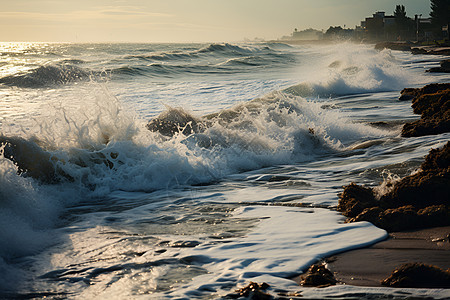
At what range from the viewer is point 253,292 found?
3412mm

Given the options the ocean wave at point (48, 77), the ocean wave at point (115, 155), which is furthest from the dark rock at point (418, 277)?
the ocean wave at point (48, 77)

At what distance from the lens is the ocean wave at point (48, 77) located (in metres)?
24.1

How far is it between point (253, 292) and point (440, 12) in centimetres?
7277

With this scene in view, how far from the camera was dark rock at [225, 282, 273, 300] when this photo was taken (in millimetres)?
3365

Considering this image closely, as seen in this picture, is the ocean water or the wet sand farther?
the ocean water

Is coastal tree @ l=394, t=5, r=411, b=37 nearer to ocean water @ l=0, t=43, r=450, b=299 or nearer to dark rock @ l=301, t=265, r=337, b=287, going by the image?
ocean water @ l=0, t=43, r=450, b=299

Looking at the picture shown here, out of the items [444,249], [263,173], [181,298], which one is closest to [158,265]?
[181,298]

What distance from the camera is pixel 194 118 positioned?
447 inches

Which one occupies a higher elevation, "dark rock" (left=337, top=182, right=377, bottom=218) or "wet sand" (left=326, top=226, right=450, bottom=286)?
"dark rock" (left=337, top=182, right=377, bottom=218)

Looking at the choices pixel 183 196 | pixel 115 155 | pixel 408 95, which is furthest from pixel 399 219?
pixel 408 95

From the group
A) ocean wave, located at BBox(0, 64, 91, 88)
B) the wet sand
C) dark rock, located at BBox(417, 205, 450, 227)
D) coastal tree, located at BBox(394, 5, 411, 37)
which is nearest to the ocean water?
the wet sand

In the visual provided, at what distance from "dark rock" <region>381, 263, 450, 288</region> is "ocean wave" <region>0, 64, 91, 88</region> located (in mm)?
22994

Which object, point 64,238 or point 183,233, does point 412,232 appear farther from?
point 64,238

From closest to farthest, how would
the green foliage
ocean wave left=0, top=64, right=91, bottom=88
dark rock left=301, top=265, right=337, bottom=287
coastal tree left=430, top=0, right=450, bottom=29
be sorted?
dark rock left=301, top=265, right=337, bottom=287 < ocean wave left=0, top=64, right=91, bottom=88 < coastal tree left=430, top=0, right=450, bottom=29 < the green foliage
